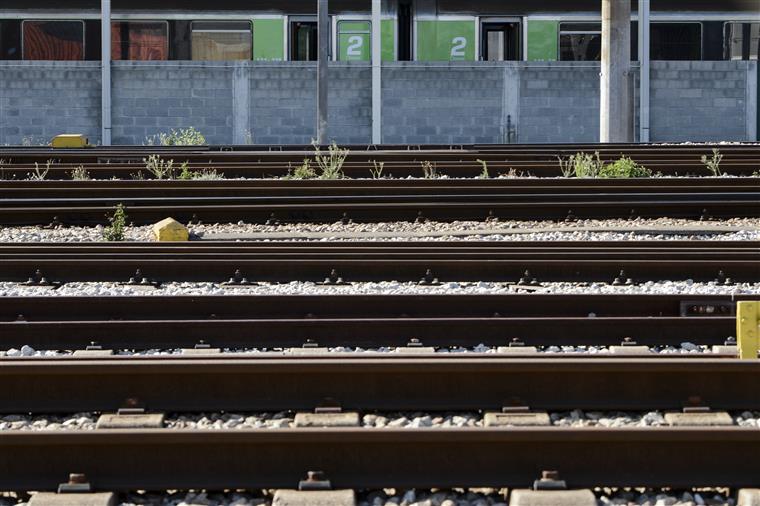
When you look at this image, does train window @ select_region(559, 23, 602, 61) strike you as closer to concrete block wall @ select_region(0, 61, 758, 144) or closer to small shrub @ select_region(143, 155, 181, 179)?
concrete block wall @ select_region(0, 61, 758, 144)

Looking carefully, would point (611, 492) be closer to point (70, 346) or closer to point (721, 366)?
point (721, 366)

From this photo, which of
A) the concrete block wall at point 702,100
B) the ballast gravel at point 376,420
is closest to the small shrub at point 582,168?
the ballast gravel at point 376,420

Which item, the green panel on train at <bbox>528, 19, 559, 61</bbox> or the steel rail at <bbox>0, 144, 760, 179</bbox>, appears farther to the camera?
the green panel on train at <bbox>528, 19, 559, 61</bbox>

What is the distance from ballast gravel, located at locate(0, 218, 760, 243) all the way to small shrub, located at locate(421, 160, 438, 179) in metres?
3.01

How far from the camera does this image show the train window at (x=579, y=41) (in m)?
28.6

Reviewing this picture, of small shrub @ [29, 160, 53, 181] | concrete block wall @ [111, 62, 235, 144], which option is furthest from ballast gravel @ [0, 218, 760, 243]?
concrete block wall @ [111, 62, 235, 144]

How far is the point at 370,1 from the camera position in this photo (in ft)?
91.2

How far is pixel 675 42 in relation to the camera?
2980 centimetres

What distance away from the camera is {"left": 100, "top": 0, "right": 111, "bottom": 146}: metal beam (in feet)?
93.0

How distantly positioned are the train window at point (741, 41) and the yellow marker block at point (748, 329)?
24.2 meters

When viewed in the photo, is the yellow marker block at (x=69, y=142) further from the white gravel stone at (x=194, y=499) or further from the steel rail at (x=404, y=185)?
the white gravel stone at (x=194, y=499)

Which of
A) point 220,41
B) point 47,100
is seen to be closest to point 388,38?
point 220,41

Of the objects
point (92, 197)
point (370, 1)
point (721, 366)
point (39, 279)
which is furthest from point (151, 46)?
point (721, 366)

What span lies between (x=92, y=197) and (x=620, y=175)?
6404 mm
